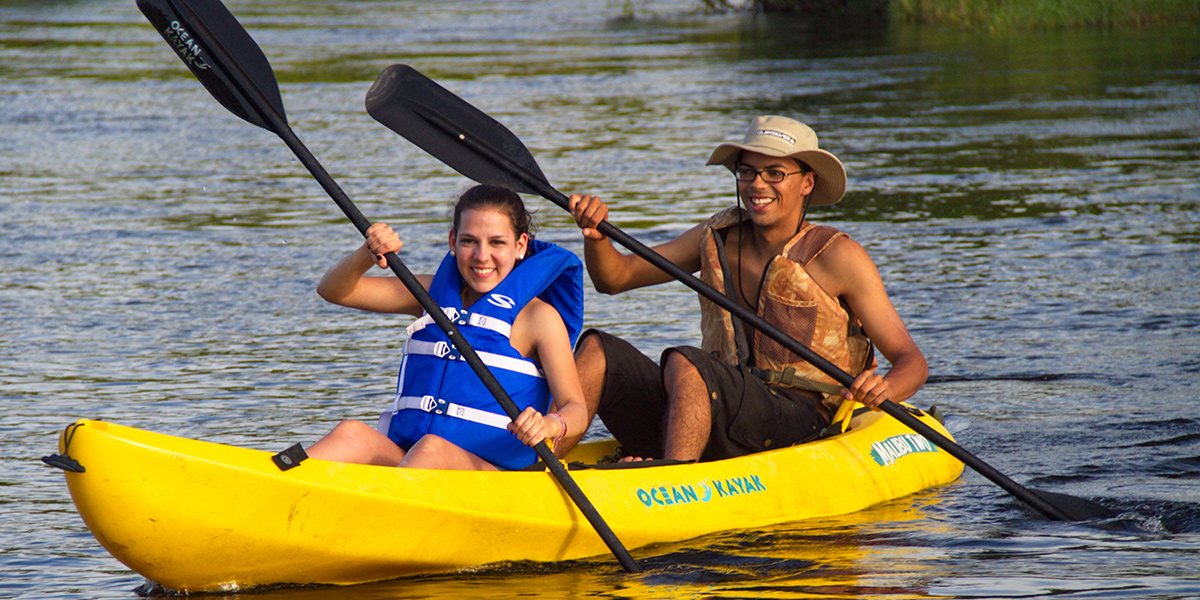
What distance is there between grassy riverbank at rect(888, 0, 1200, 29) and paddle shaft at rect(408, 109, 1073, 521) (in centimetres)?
1976

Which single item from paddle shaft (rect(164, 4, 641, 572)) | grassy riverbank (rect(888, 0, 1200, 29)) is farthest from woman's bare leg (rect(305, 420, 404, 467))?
grassy riverbank (rect(888, 0, 1200, 29))

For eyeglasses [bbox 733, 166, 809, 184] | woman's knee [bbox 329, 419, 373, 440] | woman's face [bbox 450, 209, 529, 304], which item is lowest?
woman's knee [bbox 329, 419, 373, 440]

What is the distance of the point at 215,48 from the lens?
4301 millimetres

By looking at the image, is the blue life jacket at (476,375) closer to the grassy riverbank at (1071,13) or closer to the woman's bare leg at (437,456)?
the woman's bare leg at (437,456)

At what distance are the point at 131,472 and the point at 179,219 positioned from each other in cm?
691

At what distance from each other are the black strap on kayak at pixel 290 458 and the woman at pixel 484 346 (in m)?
0.36

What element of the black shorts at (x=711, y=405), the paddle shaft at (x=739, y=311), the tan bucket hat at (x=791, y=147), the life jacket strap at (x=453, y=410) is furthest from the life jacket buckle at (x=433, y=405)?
the tan bucket hat at (x=791, y=147)

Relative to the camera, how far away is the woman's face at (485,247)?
4.05 metres

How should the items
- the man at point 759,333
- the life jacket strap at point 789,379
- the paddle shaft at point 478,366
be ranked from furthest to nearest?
the life jacket strap at point 789,379, the man at point 759,333, the paddle shaft at point 478,366

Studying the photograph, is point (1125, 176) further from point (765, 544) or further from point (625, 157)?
point (765, 544)

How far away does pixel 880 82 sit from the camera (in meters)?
17.1

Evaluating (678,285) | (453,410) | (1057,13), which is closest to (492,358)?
(453,410)

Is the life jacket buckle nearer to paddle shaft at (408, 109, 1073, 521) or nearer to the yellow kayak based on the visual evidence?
the yellow kayak

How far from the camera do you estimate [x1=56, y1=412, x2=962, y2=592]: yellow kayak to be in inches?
134
